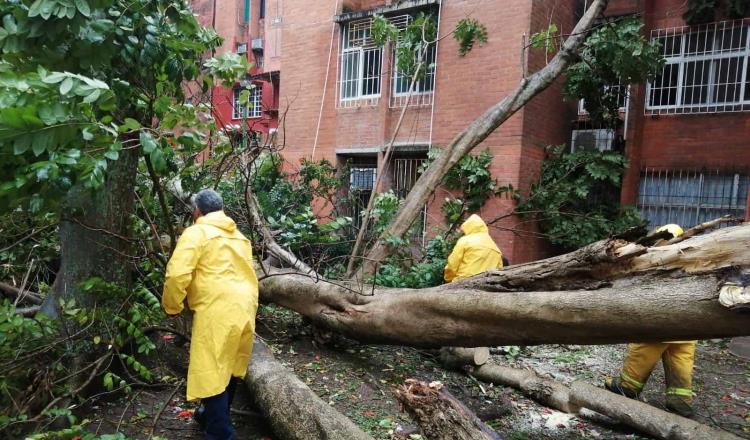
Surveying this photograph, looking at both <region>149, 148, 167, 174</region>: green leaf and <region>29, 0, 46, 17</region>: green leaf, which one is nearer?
<region>29, 0, 46, 17</region>: green leaf

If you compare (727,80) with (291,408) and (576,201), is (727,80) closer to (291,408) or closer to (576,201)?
(576,201)

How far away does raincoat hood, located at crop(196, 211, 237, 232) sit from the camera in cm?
338

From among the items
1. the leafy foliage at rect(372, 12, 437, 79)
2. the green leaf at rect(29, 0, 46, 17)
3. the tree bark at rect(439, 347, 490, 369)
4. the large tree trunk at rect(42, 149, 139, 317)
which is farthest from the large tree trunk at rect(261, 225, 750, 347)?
the leafy foliage at rect(372, 12, 437, 79)

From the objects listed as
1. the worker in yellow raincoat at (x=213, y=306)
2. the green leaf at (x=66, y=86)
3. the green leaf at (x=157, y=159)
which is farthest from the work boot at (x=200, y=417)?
the green leaf at (x=66, y=86)

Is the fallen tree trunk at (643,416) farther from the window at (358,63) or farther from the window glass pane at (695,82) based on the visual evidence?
the window at (358,63)

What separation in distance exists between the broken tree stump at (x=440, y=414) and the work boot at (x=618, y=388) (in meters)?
2.59

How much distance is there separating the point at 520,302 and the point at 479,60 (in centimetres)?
721

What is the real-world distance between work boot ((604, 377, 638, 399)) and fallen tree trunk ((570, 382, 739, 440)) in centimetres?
70

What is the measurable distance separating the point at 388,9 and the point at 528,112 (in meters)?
3.87

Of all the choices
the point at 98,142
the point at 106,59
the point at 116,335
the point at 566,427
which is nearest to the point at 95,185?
the point at 98,142

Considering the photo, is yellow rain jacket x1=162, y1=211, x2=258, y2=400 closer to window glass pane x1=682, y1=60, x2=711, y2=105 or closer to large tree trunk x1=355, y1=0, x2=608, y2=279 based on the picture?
large tree trunk x1=355, y1=0, x2=608, y2=279

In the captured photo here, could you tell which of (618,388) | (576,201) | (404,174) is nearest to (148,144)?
(618,388)

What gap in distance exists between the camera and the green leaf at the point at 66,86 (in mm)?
1835

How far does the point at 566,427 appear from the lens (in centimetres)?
404
